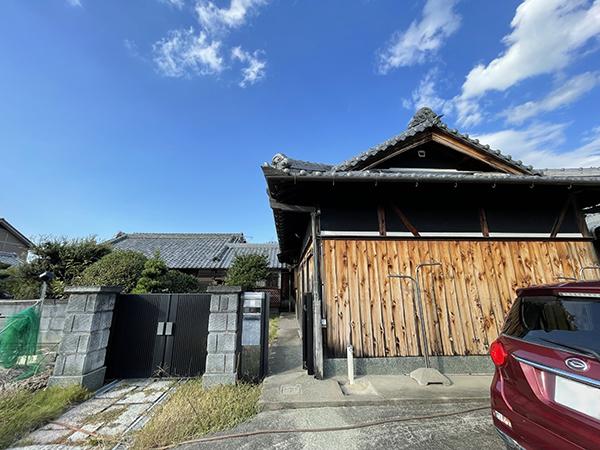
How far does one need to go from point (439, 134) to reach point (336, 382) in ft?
17.5

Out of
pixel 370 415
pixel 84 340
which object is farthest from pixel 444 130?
pixel 84 340

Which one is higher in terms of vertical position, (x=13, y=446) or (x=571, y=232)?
(x=571, y=232)

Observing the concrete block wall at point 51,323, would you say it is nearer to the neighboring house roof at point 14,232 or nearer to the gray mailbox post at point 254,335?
the gray mailbox post at point 254,335

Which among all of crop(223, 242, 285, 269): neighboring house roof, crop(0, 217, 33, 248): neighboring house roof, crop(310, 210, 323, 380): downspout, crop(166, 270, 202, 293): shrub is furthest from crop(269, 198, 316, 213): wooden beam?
crop(0, 217, 33, 248): neighboring house roof

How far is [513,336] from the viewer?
1886mm

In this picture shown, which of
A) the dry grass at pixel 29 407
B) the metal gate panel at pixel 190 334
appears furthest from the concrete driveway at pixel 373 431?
the dry grass at pixel 29 407

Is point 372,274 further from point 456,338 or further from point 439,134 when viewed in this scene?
point 439,134

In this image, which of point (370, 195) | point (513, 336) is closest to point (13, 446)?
point (513, 336)

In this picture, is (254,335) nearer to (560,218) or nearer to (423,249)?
(423,249)

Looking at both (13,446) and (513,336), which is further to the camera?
(13,446)

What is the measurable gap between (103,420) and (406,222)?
17.1 feet

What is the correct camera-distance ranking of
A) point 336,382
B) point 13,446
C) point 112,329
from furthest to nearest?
point 112,329 → point 336,382 → point 13,446

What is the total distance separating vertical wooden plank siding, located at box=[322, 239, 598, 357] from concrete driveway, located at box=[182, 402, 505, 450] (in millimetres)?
1107

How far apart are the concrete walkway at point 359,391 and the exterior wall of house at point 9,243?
1057 inches
